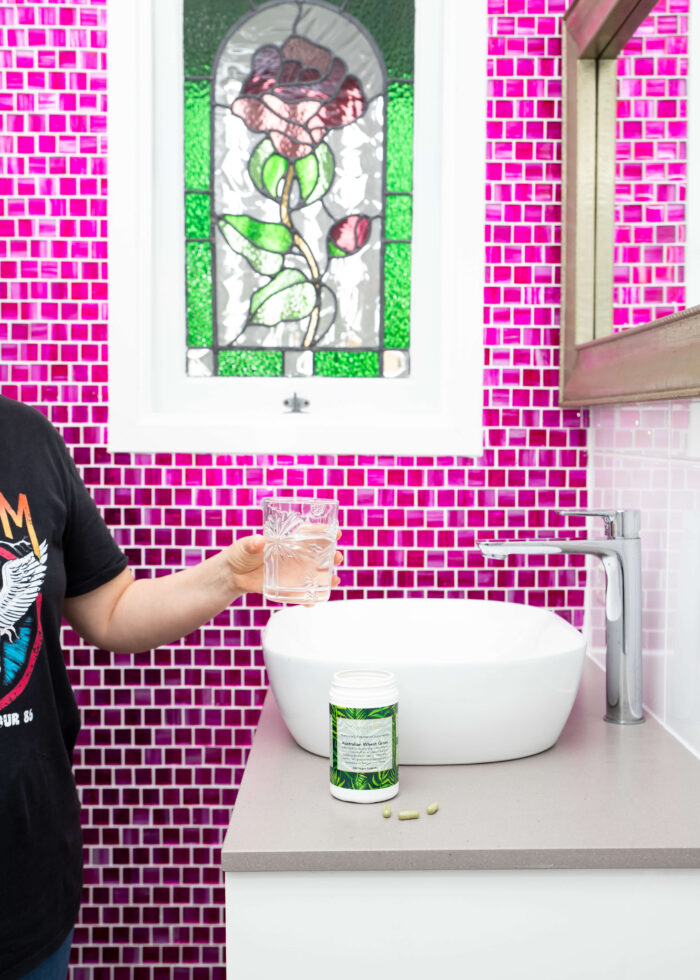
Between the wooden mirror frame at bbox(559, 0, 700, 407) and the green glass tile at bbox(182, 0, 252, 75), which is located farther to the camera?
the green glass tile at bbox(182, 0, 252, 75)

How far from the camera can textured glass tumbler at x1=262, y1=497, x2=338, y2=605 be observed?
118 centimetres

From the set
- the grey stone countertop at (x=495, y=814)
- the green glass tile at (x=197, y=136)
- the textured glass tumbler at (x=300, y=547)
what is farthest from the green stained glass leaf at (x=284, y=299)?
the grey stone countertop at (x=495, y=814)

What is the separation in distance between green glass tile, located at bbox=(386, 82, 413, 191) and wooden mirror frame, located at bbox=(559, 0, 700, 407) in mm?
298

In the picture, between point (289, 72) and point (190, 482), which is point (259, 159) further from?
point (190, 482)

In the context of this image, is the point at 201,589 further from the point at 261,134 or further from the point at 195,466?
the point at 261,134

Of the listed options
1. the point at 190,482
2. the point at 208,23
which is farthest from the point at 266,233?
the point at 190,482

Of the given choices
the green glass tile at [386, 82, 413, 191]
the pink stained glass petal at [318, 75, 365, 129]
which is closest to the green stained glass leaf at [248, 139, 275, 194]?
the pink stained glass petal at [318, 75, 365, 129]

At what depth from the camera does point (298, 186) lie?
6.05 ft

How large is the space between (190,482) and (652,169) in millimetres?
988

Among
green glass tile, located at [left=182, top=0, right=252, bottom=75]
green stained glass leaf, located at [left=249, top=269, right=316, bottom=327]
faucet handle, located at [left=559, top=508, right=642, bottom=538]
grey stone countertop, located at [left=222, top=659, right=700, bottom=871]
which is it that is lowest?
grey stone countertop, located at [left=222, top=659, right=700, bottom=871]

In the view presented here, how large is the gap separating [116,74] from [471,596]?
120 cm

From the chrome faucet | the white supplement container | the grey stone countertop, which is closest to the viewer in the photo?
the grey stone countertop

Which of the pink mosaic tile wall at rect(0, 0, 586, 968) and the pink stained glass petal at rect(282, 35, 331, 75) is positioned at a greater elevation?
the pink stained glass petal at rect(282, 35, 331, 75)

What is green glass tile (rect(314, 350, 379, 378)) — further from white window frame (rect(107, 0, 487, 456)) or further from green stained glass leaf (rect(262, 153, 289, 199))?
green stained glass leaf (rect(262, 153, 289, 199))
